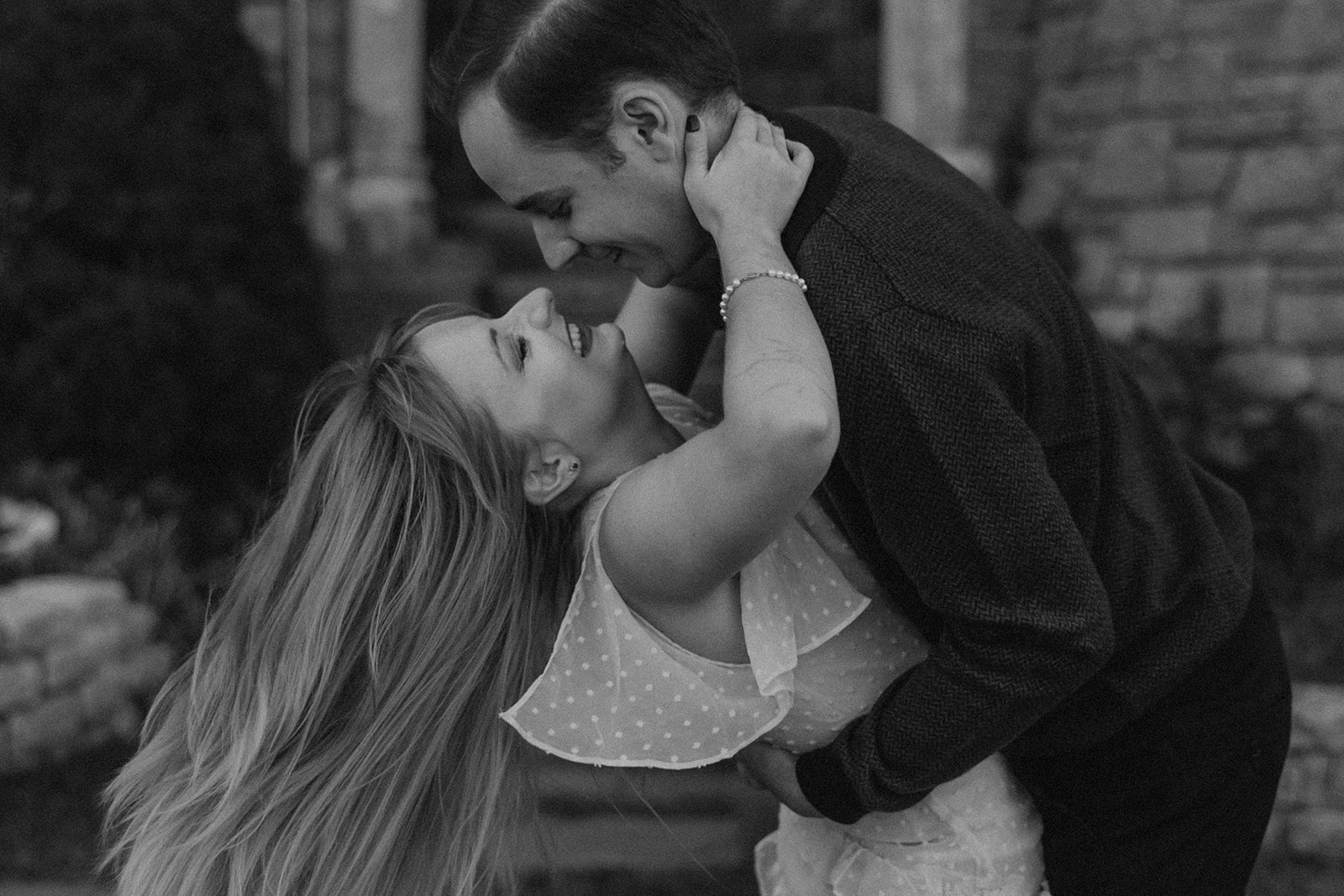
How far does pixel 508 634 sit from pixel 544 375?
34 cm

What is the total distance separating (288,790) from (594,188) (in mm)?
896

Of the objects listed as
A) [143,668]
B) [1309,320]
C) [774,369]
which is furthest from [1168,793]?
[1309,320]

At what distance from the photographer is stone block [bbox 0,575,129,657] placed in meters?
4.07

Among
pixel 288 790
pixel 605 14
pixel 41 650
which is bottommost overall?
pixel 41 650

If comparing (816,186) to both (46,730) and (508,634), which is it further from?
(46,730)

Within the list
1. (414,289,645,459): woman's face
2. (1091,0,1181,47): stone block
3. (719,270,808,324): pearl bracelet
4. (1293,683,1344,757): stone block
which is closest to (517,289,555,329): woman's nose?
(414,289,645,459): woman's face

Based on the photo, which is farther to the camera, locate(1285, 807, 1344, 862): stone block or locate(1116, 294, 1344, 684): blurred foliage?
locate(1116, 294, 1344, 684): blurred foliage

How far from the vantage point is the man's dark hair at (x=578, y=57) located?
1.62 metres

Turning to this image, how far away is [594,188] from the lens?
1.71 meters

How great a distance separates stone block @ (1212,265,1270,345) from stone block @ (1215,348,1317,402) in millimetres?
74

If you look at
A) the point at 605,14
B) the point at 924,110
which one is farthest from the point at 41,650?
the point at 924,110

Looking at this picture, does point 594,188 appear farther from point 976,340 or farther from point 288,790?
point 288,790

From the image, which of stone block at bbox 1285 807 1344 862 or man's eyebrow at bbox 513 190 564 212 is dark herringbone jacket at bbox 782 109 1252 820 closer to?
man's eyebrow at bbox 513 190 564 212

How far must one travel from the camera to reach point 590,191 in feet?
5.64
